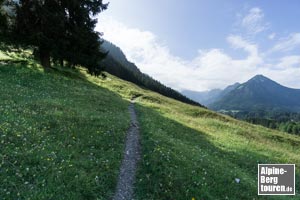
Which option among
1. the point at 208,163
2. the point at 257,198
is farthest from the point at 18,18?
the point at 257,198

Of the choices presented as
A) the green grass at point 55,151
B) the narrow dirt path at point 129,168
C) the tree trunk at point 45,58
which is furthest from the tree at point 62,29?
the narrow dirt path at point 129,168

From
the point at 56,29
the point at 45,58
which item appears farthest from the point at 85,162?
the point at 45,58

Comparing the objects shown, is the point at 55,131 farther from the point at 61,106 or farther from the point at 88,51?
the point at 88,51

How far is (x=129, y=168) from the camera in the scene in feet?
43.6

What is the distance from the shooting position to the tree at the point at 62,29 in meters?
37.0

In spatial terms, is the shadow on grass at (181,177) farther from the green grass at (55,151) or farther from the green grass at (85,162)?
the green grass at (55,151)

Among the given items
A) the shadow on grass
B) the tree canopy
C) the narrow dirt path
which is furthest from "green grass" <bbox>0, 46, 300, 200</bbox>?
the tree canopy

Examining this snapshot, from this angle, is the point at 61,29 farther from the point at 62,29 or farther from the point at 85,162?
the point at 85,162

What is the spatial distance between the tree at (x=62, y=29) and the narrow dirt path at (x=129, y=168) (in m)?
23.7

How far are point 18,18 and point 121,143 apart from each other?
30099mm

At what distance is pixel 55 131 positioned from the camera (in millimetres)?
15445

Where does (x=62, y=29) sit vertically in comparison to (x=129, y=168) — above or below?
above

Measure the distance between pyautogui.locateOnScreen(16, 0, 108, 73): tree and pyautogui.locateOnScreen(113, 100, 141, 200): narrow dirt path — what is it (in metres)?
23.7

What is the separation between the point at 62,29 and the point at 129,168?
3017 cm
